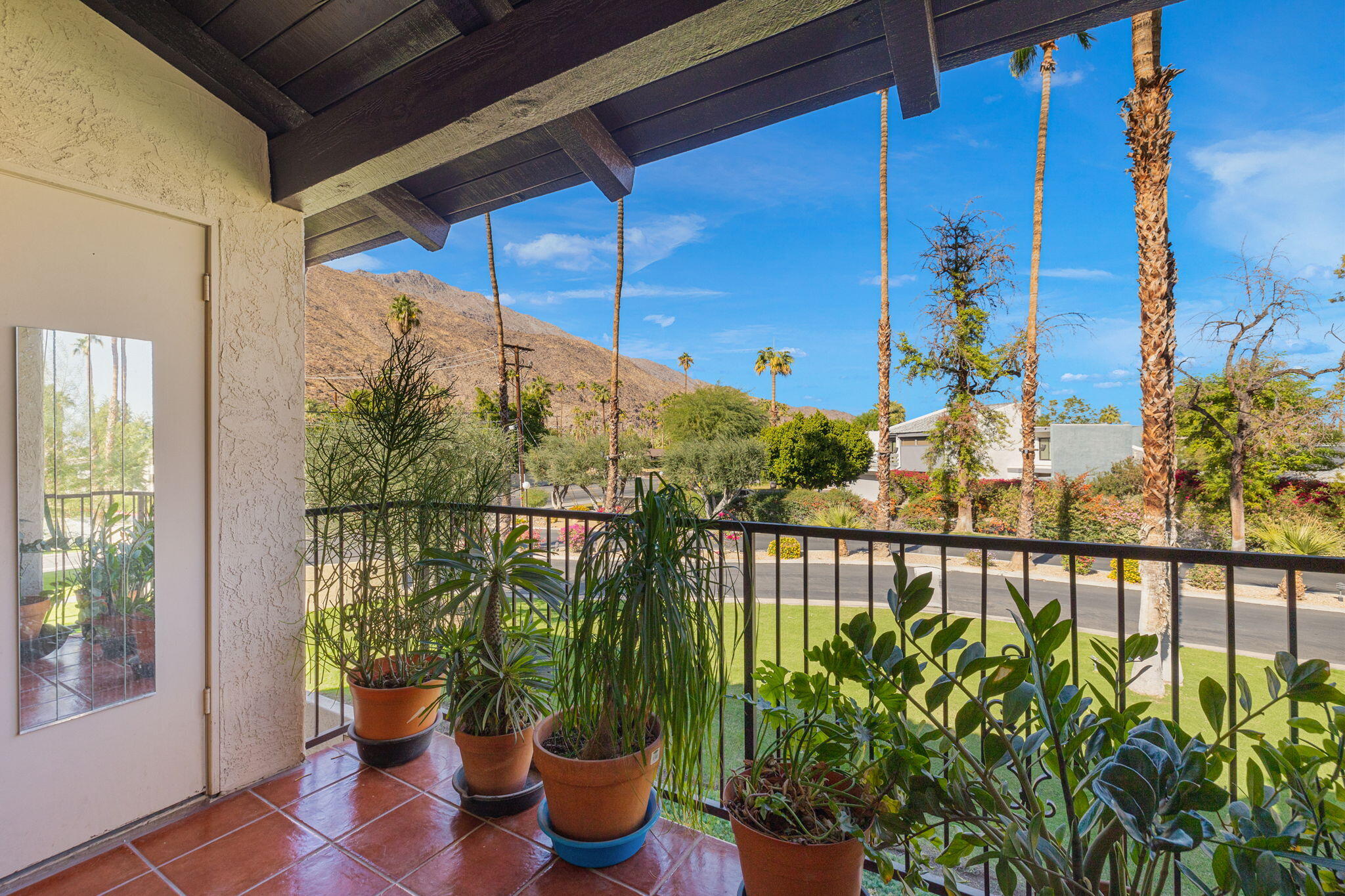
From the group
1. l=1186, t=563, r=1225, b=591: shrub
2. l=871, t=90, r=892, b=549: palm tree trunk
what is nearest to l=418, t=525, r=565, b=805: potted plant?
l=1186, t=563, r=1225, b=591: shrub

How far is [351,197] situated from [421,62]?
2.22ft

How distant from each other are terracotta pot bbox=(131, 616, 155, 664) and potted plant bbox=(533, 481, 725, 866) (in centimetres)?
136

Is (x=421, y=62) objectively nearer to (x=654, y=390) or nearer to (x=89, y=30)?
(x=89, y=30)

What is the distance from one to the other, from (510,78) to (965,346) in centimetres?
1408

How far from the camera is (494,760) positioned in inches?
82.7

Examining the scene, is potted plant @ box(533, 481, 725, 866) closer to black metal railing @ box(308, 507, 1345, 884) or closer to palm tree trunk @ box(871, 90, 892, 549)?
black metal railing @ box(308, 507, 1345, 884)

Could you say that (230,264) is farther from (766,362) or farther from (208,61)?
(766,362)

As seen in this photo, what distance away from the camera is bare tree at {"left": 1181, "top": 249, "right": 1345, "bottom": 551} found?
976 cm

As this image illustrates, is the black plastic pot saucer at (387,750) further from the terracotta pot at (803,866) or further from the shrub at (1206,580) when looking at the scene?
the shrub at (1206,580)

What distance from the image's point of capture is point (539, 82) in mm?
1627

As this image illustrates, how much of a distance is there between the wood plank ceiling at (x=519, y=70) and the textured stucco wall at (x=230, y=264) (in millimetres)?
118

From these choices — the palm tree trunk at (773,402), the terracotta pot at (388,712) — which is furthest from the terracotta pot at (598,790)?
the palm tree trunk at (773,402)

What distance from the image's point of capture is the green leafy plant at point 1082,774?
2.99 feet

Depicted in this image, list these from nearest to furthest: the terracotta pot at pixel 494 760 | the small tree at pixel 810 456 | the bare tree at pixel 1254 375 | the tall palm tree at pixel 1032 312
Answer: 1. the terracotta pot at pixel 494 760
2. the bare tree at pixel 1254 375
3. the tall palm tree at pixel 1032 312
4. the small tree at pixel 810 456
